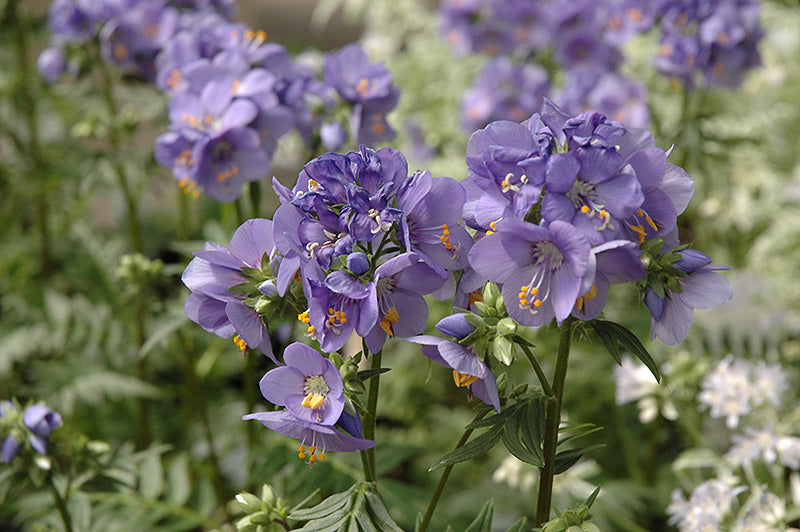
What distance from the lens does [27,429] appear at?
3.23 ft

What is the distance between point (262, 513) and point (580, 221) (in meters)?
0.44

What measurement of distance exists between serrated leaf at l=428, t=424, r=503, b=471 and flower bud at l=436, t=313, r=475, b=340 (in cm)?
10

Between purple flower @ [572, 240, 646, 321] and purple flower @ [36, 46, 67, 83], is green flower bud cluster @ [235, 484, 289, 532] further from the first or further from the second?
purple flower @ [36, 46, 67, 83]

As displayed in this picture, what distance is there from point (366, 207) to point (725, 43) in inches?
48.9

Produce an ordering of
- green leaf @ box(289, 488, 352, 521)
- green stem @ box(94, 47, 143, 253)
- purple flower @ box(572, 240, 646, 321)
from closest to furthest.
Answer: purple flower @ box(572, 240, 646, 321) → green leaf @ box(289, 488, 352, 521) → green stem @ box(94, 47, 143, 253)

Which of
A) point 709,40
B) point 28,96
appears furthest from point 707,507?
point 28,96

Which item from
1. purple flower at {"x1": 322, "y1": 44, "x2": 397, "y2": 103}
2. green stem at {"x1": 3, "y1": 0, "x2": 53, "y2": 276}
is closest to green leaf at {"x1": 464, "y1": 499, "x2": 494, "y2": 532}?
purple flower at {"x1": 322, "y1": 44, "x2": 397, "y2": 103}

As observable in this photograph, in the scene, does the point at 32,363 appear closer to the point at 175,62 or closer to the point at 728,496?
the point at 175,62

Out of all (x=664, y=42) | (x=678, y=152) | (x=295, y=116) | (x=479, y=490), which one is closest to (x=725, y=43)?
(x=664, y=42)

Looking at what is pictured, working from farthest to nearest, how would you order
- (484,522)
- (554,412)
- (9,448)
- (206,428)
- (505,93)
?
(505,93), (206,428), (9,448), (484,522), (554,412)

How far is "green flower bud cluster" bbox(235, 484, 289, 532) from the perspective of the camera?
770mm

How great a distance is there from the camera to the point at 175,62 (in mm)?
1300

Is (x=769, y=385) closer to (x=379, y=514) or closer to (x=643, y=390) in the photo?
(x=643, y=390)

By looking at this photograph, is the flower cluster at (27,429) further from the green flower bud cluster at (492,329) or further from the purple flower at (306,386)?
the green flower bud cluster at (492,329)
